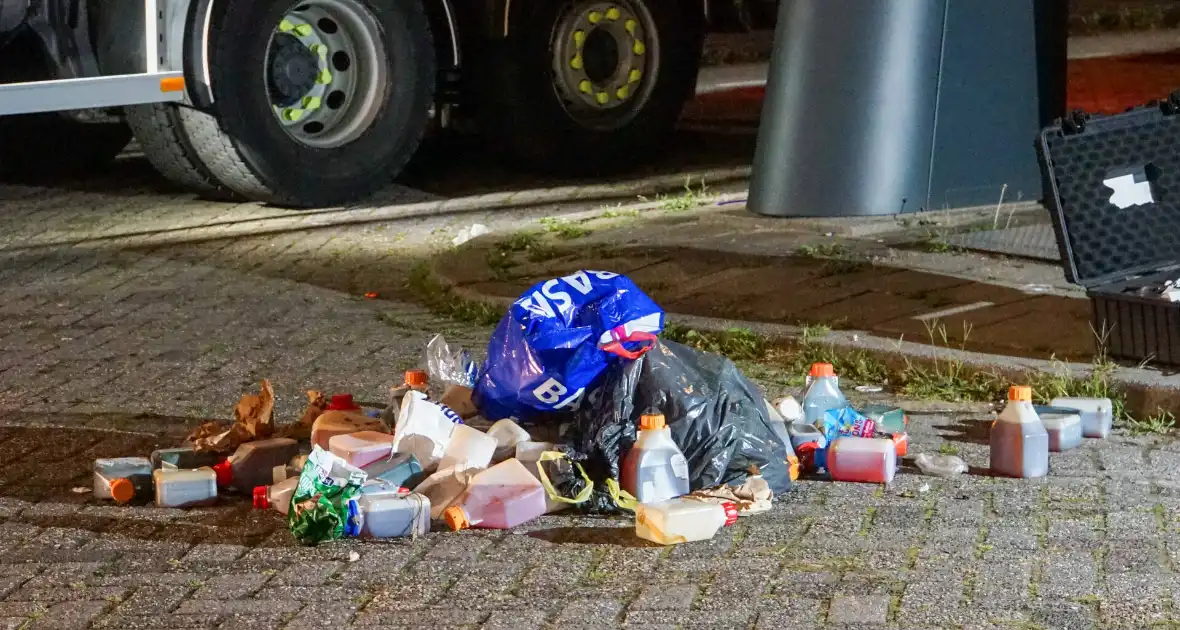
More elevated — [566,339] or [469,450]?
[566,339]

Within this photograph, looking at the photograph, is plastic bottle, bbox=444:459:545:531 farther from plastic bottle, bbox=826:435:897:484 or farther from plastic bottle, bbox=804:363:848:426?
plastic bottle, bbox=804:363:848:426

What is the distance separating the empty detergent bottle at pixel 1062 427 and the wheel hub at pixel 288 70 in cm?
512

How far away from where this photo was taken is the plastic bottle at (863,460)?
450 cm

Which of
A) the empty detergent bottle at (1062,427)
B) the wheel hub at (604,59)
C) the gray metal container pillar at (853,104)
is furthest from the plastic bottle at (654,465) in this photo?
the wheel hub at (604,59)

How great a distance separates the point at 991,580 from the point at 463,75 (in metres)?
6.65

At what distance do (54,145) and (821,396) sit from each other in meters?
6.99

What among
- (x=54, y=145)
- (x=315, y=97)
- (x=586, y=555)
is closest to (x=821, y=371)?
(x=586, y=555)

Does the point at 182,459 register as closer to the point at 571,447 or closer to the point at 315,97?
the point at 571,447

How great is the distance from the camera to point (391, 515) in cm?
414

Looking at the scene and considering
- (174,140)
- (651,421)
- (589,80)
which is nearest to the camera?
(651,421)

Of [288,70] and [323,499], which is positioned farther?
[288,70]

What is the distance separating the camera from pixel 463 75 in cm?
991

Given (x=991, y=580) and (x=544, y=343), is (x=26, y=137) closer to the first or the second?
(x=544, y=343)

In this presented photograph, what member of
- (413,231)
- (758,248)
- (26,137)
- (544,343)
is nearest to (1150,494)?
(544,343)
